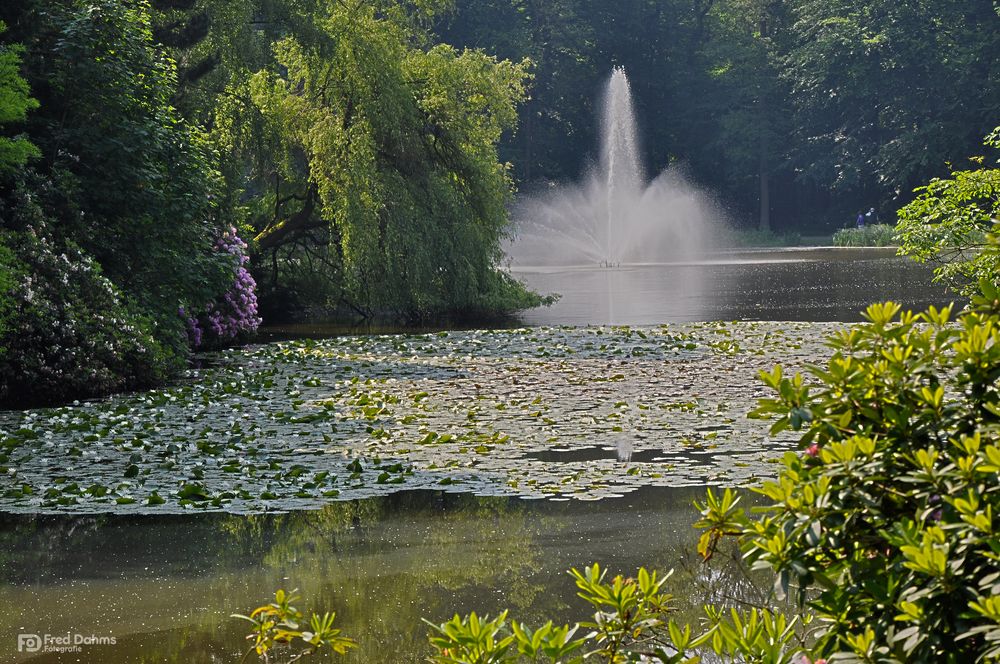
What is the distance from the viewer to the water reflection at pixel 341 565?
18.3 ft

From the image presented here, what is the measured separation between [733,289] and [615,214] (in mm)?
23061

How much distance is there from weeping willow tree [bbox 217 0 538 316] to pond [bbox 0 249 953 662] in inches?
228

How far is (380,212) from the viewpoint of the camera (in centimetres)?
2208

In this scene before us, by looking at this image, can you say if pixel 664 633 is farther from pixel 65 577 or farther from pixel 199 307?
pixel 199 307

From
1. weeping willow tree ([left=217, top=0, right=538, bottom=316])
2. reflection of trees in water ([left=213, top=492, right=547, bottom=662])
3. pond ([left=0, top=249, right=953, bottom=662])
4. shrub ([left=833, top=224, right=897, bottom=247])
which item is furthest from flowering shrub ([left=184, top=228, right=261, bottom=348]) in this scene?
shrub ([left=833, top=224, right=897, bottom=247])

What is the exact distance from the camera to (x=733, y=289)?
30078 millimetres

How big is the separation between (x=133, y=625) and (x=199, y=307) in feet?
39.3

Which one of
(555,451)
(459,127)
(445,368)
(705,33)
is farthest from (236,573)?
(705,33)

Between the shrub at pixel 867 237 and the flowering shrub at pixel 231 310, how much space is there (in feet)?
126

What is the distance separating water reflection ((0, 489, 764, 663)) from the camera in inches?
220

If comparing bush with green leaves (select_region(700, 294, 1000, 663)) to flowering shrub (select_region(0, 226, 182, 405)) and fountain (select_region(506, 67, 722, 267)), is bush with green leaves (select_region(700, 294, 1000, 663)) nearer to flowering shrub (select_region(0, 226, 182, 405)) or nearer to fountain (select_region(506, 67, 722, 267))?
flowering shrub (select_region(0, 226, 182, 405))

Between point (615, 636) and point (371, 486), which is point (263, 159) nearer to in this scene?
point (371, 486)

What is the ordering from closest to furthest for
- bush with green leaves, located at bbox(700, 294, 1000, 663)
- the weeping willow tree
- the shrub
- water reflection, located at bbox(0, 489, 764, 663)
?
bush with green leaves, located at bbox(700, 294, 1000, 663)
water reflection, located at bbox(0, 489, 764, 663)
the weeping willow tree
the shrub

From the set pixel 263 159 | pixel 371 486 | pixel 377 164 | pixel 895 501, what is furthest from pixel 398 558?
pixel 263 159
